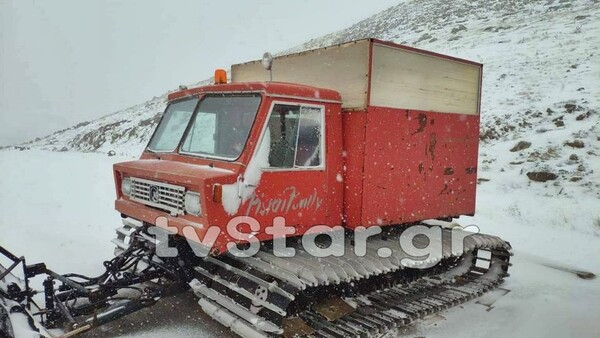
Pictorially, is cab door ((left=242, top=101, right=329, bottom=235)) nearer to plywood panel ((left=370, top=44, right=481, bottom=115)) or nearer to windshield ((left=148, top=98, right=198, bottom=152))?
plywood panel ((left=370, top=44, right=481, bottom=115))

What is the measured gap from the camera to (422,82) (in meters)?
5.64

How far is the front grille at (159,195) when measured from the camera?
4508 millimetres

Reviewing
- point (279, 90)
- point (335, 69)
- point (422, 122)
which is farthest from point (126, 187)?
point (422, 122)

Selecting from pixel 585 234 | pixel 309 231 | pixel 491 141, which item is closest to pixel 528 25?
pixel 491 141

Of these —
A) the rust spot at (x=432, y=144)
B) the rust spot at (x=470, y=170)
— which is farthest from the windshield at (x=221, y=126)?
the rust spot at (x=470, y=170)

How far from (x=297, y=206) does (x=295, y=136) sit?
0.76 metres

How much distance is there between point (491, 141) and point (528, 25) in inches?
564

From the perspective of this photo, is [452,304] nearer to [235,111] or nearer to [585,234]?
[235,111]

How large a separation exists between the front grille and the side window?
1.02 meters

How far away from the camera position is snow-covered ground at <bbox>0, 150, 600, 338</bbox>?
4.90m

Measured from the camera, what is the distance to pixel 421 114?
561 centimetres

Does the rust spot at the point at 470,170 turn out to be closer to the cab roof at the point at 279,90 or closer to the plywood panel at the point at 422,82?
the plywood panel at the point at 422,82

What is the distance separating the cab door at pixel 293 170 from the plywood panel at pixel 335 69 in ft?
1.43

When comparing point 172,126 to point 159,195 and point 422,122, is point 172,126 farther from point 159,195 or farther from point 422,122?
point 422,122
